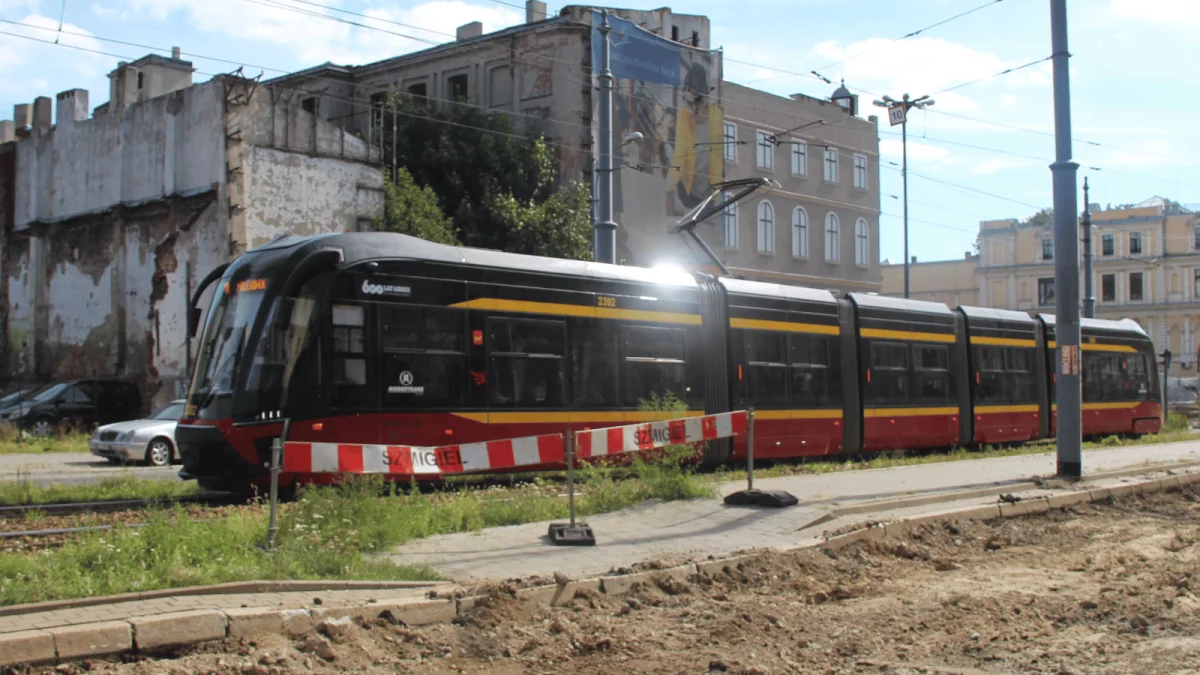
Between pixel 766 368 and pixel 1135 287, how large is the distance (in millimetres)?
77046

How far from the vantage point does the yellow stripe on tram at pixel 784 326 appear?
18516 mm

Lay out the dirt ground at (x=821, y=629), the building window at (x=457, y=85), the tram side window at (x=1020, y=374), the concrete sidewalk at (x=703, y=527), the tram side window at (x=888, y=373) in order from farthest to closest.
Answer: the building window at (x=457, y=85) → the tram side window at (x=1020, y=374) → the tram side window at (x=888, y=373) → the concrete sidewalk at (x=703, y=527) → the dirt ground at (x=821, y=629)

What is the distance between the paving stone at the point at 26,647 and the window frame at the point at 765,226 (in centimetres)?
4132

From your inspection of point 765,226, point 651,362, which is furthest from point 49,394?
point 765,226

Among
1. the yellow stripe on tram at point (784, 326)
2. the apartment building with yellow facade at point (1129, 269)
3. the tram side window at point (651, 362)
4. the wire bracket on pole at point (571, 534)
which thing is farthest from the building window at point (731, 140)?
the apartment building with yellow facade at point (1129, 269)

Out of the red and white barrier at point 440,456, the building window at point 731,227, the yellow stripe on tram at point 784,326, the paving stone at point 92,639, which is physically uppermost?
the building window at point 731,227

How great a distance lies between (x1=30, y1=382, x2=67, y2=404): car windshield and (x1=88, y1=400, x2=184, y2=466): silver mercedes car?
26.5 feet

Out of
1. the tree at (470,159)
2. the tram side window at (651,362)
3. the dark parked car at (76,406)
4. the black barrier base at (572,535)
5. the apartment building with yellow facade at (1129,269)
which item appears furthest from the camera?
the apartment building with yellow facade at (1129,269)

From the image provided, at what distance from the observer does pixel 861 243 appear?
51312 millimetres

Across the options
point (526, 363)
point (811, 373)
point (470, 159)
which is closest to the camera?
point (526, 363)

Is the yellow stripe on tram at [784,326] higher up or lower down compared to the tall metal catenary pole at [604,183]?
lower down

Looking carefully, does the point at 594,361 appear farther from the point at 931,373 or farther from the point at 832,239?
the point at 832,239

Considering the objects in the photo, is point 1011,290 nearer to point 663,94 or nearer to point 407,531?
point 663,94

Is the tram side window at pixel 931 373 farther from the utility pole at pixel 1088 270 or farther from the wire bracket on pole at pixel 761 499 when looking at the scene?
the utility pole at pixel 1088 270
